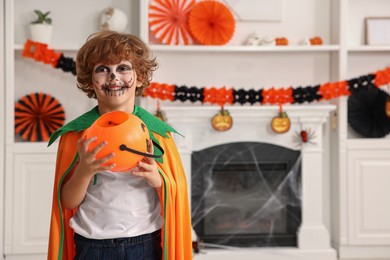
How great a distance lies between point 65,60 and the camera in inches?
159

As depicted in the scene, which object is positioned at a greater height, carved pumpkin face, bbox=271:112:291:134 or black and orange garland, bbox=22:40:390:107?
black and orange garland, bbox=22:40:390:107

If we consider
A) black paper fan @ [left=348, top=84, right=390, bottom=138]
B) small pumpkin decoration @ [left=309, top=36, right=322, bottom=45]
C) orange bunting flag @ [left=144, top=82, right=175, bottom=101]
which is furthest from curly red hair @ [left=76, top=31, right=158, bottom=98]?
black paper fan @ [left=348, top=84, right=390, bottom=138]

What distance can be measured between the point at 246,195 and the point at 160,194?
2.58 metres

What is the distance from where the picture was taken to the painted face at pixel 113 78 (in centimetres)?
175

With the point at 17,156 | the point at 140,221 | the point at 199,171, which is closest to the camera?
the point at 140,221

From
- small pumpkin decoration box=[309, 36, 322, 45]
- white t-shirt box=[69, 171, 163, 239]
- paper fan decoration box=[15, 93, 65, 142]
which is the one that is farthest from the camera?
small pumpkin decoration box=[309, 36, 322, 45]

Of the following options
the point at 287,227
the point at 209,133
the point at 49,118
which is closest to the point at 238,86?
the point at 209,133

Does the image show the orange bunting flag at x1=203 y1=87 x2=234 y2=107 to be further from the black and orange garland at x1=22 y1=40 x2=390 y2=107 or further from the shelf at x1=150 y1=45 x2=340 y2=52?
the shelf at x1=150 y1=45 x2=340 y2=52

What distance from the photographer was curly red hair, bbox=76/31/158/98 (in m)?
1.75

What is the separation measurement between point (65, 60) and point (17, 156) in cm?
67

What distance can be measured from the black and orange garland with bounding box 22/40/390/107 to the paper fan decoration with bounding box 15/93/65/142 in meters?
0.27

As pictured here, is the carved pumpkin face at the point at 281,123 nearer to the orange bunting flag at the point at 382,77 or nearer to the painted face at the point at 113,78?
the orange bunting flag at the point at 382,77

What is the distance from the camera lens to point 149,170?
1.67 meters

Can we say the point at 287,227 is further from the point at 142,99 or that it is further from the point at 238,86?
the point at 142,99
